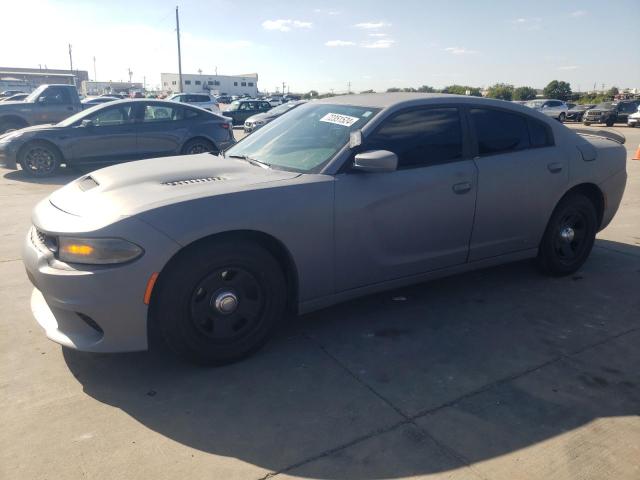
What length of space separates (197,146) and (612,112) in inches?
1002

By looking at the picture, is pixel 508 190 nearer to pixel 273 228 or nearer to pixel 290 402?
pixel 273 228

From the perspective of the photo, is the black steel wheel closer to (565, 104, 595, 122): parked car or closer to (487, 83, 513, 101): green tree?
(565, 104, 595, 122): parked car

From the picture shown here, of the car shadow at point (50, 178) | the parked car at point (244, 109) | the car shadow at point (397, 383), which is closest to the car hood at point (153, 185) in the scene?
the car shadow at point (397, 383)

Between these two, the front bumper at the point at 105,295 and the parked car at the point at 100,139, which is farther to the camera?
the parked car at the point at 100,139

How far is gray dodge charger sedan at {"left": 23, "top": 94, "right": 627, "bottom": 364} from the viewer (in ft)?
9.17

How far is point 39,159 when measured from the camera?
1003 cm

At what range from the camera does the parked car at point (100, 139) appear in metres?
9.87

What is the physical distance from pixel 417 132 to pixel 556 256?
73.2 inches

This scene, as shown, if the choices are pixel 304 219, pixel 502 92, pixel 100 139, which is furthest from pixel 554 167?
pixel 502 92

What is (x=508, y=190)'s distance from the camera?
159 inches

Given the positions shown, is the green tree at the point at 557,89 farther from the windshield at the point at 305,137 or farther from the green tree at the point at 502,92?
the windshield at the point at 305,137

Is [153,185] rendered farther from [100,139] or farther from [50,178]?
[50,178]

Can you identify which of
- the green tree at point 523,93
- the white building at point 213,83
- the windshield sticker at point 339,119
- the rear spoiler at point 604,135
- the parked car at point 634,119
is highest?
the white building at point 213,83

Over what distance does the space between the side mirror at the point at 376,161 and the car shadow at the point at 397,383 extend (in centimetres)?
115
